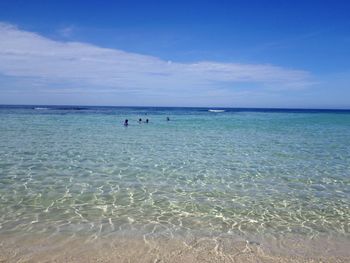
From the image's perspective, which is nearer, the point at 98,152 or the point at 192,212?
the point at 192,212

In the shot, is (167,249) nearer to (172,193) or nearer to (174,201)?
(174,201)

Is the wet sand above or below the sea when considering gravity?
below

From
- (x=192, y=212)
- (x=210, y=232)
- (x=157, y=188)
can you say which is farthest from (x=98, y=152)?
(x=210, y=232)

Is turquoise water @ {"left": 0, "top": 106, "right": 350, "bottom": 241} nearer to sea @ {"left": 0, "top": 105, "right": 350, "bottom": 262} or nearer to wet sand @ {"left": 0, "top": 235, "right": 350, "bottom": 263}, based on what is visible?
sea @ {"left": 0, "top": 105, "right": 350, "bottom": 262}

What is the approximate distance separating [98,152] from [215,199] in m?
9.47

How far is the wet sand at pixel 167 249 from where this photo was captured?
5.98m

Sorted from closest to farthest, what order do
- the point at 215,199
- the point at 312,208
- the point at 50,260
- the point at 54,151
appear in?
the point at 50,260, the point at 312,208, the point at 215,199, the point at 54,151

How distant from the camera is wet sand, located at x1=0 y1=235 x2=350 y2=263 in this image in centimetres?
598

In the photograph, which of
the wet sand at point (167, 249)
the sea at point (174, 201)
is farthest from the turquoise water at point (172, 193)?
the wet sand at point (167, 249)

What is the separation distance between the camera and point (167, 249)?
20.9ft

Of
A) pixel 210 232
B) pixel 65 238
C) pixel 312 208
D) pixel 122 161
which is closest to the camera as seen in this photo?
pixel 65 238

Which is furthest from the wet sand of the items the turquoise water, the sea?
the turquoise water

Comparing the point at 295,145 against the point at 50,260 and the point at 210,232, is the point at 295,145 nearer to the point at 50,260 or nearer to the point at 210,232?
the point at 210,232

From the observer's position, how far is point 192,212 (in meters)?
8.43
